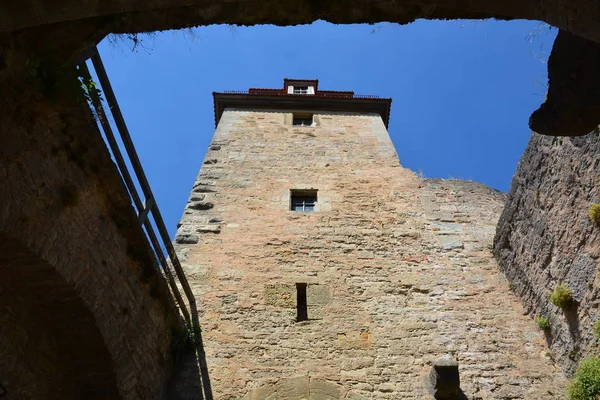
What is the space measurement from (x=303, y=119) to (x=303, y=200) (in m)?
4.30

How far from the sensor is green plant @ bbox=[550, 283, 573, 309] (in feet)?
16.9

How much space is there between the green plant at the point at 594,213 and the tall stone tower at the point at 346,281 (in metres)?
1.62

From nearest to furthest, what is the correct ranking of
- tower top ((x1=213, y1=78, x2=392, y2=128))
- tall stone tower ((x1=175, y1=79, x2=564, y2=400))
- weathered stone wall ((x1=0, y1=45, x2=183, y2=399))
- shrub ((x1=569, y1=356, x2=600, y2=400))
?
weathered stone wall ((x1=0, y1=45, x2=183, y2=399))
shrub ((x1=569, y1=356, x2=600, y2=400))
tall stone tower ((x1=175, y1=79, x2=564, y2=400))
tower top ((x1=213, y1=78, x2=392, y2=128))

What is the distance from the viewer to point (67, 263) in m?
3.72

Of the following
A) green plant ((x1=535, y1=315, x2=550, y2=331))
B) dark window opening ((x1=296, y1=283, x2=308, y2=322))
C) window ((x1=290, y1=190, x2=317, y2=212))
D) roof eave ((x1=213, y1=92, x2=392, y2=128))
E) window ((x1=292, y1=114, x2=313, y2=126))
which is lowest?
green plant ((x1=535, y1=315, x2=550, y2=331))

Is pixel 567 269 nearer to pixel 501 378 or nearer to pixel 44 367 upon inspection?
pixel 501 378

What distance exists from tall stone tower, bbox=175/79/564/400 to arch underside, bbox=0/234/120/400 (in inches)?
51.2

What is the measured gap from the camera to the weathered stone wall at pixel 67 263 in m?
3.24

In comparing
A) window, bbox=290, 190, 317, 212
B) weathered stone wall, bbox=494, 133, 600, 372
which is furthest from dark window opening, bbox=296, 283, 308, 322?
weathered stone wall, bbox=494, 133, 600, 372

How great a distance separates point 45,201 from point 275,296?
328 centimetres

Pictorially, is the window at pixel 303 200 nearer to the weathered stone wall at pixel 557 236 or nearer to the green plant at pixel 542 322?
the weathered stone wall at pixel 557 236

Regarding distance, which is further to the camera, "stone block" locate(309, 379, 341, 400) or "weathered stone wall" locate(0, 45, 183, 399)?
"stone block" locate(309, 379, 341, 400)

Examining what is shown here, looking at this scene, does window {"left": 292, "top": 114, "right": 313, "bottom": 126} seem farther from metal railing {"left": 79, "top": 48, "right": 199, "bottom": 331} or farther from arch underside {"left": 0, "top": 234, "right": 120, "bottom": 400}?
arch underside {"left": 0, "top": 234, "right": 120, "bottom": 400}

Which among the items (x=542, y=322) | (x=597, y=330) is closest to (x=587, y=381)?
(x=597, y=330)
